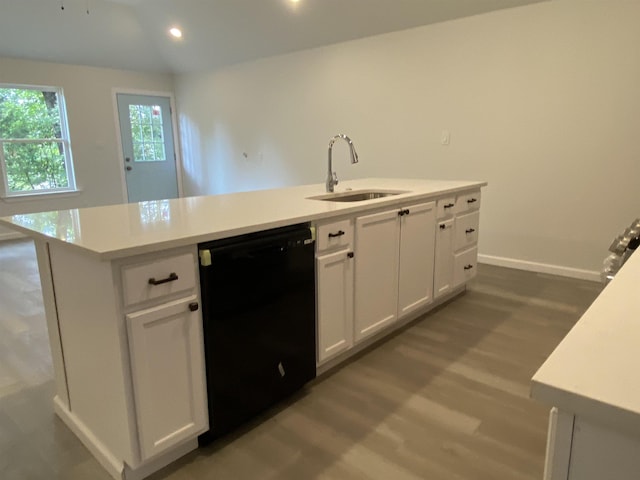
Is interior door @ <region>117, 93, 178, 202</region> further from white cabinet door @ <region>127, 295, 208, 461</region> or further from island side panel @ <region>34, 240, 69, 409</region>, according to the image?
white cabinet door @ <region>127, 295, 208, 461</region>

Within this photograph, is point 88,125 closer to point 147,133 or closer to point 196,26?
point 147,133

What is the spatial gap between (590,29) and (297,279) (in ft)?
10.4

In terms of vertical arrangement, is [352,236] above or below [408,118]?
below

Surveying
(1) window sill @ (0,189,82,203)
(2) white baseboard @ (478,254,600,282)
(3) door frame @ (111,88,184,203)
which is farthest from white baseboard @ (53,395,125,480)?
(3) door frame @ (111,88,184,203)

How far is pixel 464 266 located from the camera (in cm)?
335

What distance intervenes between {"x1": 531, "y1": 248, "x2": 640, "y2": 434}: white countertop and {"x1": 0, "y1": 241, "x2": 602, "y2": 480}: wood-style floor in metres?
1.13

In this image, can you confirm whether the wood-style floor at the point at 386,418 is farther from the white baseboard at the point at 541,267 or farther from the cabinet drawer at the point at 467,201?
the white baseboard at the point at 541,267

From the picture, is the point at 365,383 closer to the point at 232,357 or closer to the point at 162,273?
the point at 232,357

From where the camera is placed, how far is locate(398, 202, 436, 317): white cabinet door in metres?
2.67

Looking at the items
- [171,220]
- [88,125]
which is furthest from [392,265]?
[88,125]

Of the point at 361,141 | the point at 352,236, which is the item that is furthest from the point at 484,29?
the point at 352,236

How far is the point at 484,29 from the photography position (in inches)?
156

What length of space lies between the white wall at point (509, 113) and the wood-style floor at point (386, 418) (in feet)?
4.02

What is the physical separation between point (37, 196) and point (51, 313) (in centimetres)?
491
